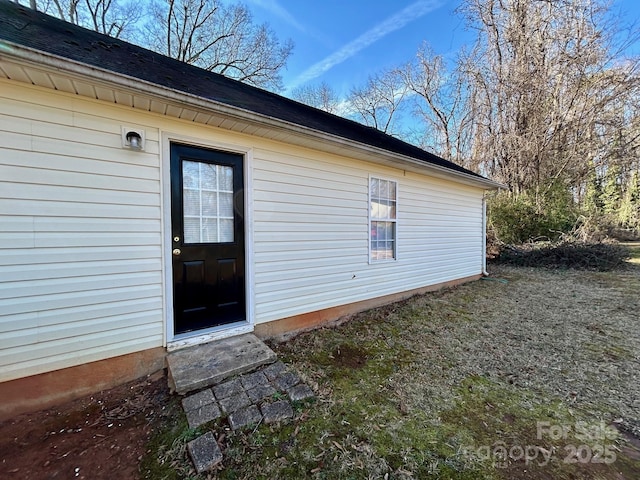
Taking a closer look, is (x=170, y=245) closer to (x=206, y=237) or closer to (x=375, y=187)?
(x=206, y=237)

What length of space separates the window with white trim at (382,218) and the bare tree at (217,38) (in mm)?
10997

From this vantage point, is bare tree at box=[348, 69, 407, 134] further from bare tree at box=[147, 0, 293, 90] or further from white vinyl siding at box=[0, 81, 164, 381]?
white vinyl siding at box=[0, 81, 164, 381]

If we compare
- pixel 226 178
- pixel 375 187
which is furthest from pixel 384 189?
pixel 226 178

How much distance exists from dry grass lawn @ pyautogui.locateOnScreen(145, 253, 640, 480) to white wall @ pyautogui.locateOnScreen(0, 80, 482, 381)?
1339 millimetres

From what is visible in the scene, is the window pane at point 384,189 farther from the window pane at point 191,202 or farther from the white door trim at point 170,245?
the window pane at point 191,202

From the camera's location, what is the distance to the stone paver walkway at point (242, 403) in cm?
184

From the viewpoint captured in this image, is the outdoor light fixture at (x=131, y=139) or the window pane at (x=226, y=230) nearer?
the outdoor light fixture at (x=131, y=139)

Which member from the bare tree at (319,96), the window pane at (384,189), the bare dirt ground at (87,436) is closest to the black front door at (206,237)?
the bare dirt ground at (87,436)

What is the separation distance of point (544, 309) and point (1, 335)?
7.26 m

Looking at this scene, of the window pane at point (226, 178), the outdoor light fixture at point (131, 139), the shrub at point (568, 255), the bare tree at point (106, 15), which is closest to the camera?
the outdoor light fixture at point (131, 139)

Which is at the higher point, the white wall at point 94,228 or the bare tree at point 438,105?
the bare tree at point 438,105

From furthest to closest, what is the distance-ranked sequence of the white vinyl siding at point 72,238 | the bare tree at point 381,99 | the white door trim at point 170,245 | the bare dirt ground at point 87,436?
the bare tree at point 381,99 < the white door trim at point 170,245 < the white vinyl siding at point 72,238 < the bare dirt ground at point 87,436

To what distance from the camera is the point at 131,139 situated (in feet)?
8.52

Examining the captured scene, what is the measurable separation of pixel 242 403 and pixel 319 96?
1694 cm
